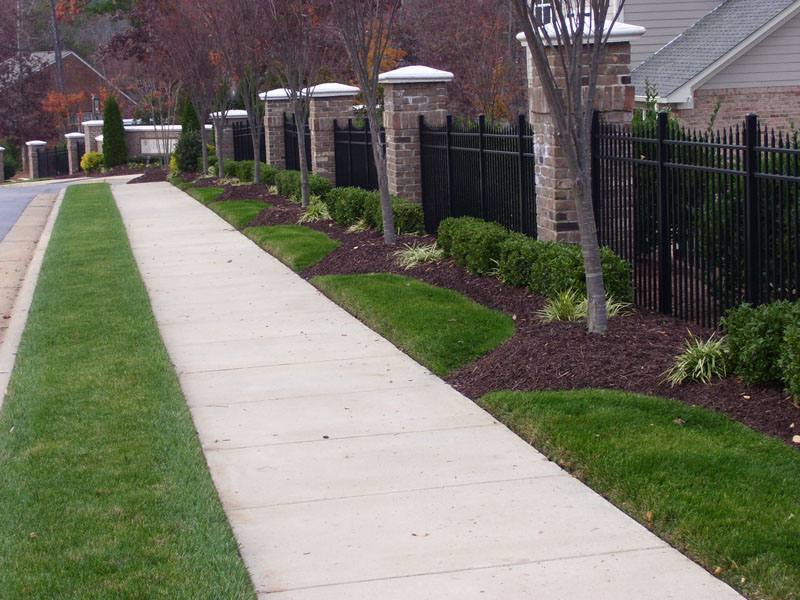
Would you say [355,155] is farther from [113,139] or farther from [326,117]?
[113,139]

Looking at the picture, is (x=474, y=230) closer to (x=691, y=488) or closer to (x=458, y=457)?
(x=458, y=457)

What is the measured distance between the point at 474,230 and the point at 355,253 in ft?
7.89

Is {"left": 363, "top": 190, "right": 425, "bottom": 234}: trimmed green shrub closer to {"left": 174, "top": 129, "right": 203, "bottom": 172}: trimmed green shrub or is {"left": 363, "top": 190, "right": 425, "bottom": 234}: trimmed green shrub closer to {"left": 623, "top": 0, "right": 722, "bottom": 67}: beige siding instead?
{"left": 623, "top": 0, "right": 722, "bottom": 67}: beige siding

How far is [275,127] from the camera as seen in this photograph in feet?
80.1

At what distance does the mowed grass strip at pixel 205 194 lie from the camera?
22.4m

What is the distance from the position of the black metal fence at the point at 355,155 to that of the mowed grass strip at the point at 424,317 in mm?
5879

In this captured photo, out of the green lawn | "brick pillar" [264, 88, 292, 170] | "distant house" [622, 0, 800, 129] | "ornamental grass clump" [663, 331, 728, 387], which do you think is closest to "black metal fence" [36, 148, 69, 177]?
the green lawn

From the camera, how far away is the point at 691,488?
15.8 ft

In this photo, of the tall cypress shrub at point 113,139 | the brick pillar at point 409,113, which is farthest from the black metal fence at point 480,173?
the tall cypress shrub at point 113,139

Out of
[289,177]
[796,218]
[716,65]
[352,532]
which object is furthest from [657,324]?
[289,177]

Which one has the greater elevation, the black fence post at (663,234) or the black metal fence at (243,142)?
the black metal fence at (243,142)

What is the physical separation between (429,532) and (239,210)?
14873 millimetres

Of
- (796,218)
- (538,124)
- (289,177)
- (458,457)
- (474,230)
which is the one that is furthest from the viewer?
(289,177)

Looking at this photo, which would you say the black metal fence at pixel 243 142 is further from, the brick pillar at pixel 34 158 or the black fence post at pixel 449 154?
the brick pillar at pixel 34 158
